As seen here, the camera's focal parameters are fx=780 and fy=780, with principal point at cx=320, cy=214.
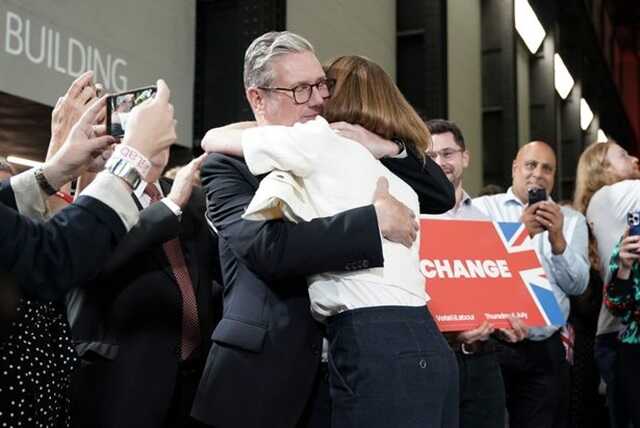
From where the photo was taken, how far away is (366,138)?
1755mm

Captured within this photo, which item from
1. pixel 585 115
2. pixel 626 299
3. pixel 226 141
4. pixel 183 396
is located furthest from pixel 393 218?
pixel 585 115

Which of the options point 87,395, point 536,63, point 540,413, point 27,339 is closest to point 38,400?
point 27,339

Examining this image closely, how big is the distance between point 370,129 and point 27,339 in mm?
852

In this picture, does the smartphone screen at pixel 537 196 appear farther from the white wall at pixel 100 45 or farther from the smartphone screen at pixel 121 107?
the white wall at pixel 100 45

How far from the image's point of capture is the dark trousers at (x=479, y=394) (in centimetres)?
268

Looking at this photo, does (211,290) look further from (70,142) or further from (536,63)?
(536,63)

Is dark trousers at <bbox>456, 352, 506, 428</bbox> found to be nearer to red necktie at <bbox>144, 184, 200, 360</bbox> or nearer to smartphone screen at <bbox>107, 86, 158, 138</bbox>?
red necktie at <bbox>144, 184, 200, 360</bbox>

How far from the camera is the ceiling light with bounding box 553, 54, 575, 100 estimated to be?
47.9 feet

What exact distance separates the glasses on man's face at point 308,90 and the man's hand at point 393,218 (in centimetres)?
28

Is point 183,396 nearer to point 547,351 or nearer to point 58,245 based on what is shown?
point 58,245

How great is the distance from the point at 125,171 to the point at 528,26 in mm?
12140

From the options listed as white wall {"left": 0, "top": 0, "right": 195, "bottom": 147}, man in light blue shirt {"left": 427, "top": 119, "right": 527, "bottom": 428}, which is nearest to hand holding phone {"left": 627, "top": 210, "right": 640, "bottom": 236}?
man in light blue shirt {"left": 427, "top": 119, "right": 527, "bottom": 428}

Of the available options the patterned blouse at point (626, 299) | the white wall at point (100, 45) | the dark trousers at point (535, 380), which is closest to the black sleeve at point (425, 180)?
the dark trousers at point (535, 380)

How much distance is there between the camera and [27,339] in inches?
57.6
